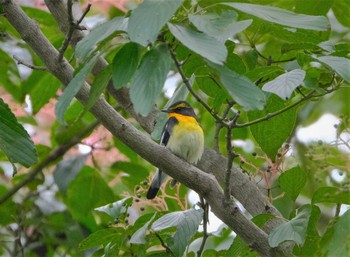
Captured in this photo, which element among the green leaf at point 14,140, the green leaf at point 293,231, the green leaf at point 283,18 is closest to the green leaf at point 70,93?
the green leaf at point 283,18

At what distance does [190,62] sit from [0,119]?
0.62 meters

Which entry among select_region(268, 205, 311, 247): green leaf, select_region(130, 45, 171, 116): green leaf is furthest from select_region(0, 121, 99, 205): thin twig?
select_region(130, 45, 171, 116): green leaf

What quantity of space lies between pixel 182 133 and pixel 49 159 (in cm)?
70

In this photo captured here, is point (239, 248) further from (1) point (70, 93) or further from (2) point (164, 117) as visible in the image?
(1) point (70, 93)

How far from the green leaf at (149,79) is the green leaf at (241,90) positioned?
12 centimetres

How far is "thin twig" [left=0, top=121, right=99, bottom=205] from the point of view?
13.1 ft

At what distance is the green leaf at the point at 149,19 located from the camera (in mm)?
1715

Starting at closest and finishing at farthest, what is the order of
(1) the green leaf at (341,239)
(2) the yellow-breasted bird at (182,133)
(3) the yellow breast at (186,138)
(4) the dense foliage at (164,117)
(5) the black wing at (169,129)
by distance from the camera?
(4) the dense foliage at (164,117), (1) the green leaf at (341,239), (3) the yellow breast at (186,138), (2) the yellow-breasted bird at (182,133), (5) the black wing at (169,129)

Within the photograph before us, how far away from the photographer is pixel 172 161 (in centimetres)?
248

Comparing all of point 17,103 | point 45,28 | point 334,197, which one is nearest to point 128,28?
point 334,197

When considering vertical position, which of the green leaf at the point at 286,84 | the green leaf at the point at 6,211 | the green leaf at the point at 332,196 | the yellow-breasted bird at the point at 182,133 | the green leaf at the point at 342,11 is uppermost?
the green leaf at the point at 286,84

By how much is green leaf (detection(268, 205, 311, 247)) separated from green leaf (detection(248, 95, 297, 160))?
379 mm

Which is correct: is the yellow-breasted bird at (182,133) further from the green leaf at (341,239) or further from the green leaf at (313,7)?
the green leaf at (341,239)

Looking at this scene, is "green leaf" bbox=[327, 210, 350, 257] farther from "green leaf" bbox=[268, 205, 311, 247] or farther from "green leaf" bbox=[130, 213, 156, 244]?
"green leaf" bbox=[130, 213, 156, 244]
